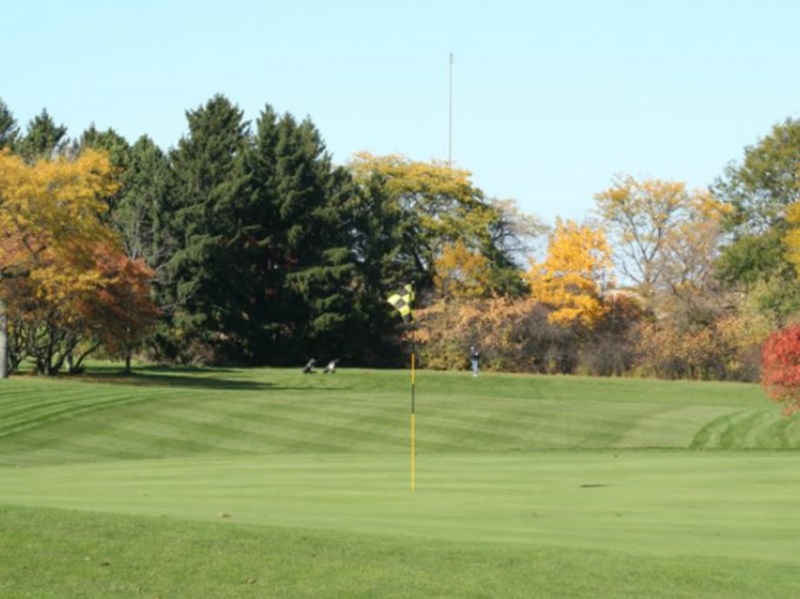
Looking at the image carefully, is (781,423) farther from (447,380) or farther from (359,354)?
(359,354)

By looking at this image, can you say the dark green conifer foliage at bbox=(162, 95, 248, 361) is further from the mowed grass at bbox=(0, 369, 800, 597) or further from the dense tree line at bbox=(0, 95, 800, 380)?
the mowed grass at bbox=(0, 369, 800, 597)

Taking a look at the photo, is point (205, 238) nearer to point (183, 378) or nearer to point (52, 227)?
point (183, 378)

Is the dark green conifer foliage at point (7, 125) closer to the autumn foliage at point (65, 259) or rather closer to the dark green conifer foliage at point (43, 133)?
the dark green conifer foliage at point (43, 133)

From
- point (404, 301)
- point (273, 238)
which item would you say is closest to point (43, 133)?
point (273, 238)

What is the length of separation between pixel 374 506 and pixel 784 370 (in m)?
28.1

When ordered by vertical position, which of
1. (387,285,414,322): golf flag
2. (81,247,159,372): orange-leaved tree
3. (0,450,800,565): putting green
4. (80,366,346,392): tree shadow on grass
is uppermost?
(81,247,159,372): orange-leaved tree

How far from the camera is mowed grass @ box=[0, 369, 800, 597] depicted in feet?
37.2

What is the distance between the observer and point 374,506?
17.3 m

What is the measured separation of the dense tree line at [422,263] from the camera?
79.9 meters

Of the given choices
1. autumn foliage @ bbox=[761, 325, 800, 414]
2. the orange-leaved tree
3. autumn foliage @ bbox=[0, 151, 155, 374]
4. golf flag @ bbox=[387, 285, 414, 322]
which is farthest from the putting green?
the orange-leaved tree

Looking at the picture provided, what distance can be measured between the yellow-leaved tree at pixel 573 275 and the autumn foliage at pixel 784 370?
135ft

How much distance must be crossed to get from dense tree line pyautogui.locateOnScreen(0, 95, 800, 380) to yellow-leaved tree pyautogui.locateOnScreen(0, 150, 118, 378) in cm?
1850

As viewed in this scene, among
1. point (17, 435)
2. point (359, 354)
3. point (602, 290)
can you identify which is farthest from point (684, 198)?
point (17, 435)

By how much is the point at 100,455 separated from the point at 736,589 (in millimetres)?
25426
